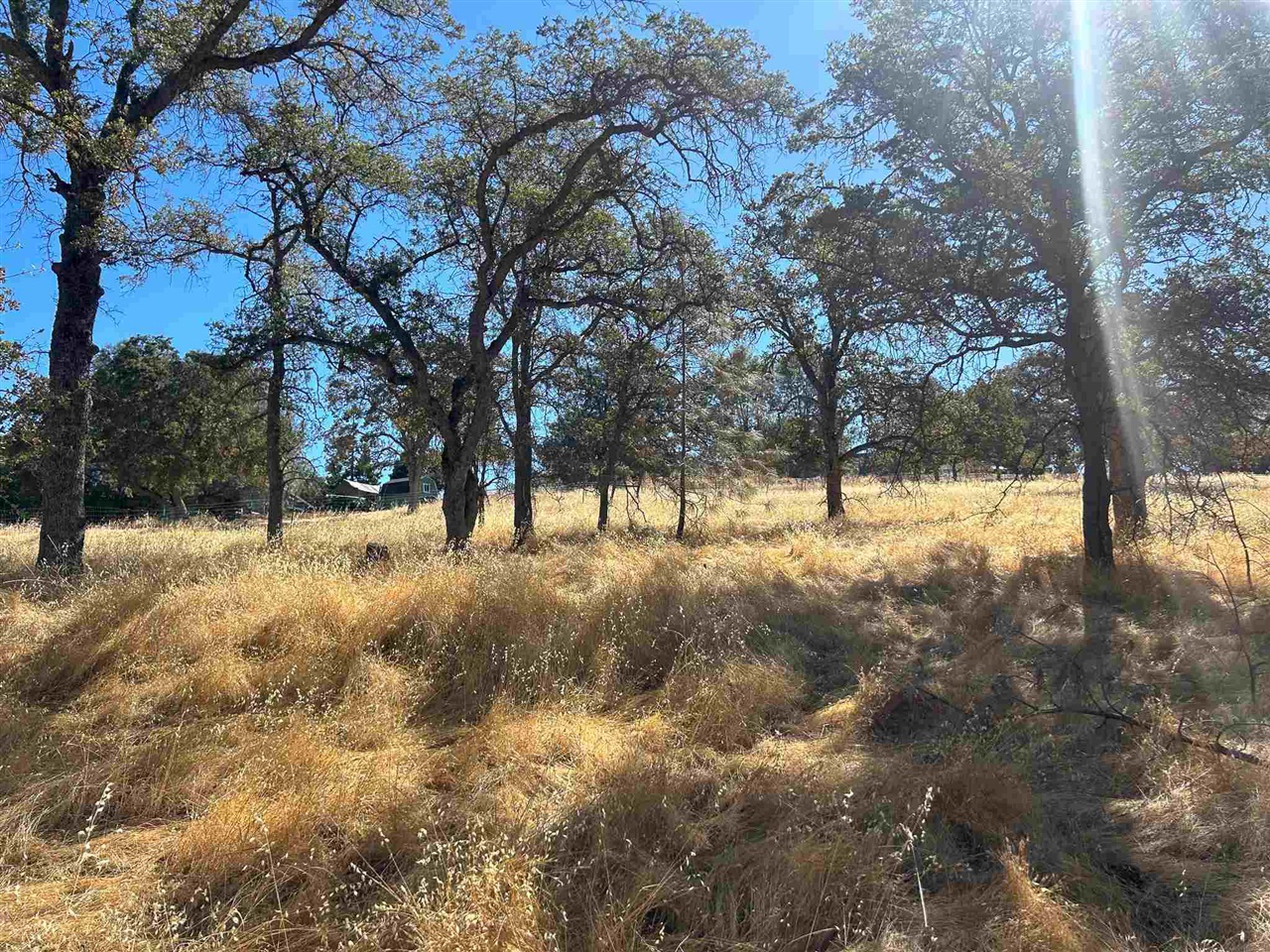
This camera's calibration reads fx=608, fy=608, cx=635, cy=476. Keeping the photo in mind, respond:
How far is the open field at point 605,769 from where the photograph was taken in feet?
7.44

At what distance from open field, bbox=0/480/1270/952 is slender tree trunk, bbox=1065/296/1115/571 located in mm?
1605

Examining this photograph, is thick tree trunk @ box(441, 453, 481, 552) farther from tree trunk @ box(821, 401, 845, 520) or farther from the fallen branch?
tree trunk @ box(821, 401, 845, 520)

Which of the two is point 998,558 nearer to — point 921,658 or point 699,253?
point 921,658

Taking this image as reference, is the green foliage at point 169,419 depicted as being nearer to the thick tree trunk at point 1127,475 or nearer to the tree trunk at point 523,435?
the tree trunk at point 523,435

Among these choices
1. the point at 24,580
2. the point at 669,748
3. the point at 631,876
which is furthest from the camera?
the point at 24,580

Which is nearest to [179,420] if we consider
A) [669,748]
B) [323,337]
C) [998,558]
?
[323,337]

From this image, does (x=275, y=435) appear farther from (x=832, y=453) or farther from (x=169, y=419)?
(x=832, y=453)

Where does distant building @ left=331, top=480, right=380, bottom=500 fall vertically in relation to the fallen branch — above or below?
above

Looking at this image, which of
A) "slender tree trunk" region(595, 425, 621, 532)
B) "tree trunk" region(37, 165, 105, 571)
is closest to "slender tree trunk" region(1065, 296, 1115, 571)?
"slender tree trunk" region(595, 425, 621, 532)

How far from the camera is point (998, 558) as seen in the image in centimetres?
960

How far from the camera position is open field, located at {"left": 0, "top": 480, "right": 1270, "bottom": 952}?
227 cm

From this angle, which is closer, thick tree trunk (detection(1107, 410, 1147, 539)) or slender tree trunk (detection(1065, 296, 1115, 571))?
slender tree trunk (detection(1065, 296, 1115, 571))

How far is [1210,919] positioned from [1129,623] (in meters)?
4.83

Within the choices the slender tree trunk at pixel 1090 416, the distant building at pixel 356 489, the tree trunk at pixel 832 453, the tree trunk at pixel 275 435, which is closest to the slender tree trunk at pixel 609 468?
the tree trunk at pixel 832 453
